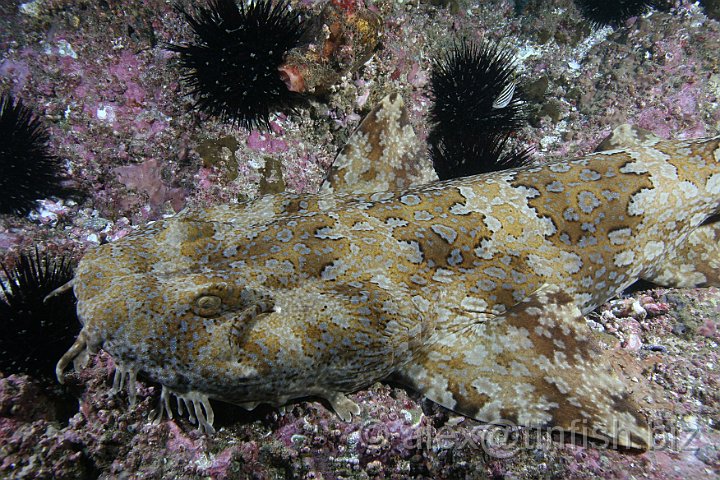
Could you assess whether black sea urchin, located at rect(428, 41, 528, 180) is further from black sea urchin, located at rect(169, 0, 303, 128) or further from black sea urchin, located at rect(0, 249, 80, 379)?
black sea urchin, located at rect(0, 249, 80, 379)

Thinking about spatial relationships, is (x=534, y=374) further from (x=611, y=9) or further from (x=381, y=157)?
(x=611, y=9)

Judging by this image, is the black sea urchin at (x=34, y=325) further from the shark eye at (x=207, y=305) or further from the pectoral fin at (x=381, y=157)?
the pectoral fin at (x=381, y=157)

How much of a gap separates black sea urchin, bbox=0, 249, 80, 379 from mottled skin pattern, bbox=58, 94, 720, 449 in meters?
0.96

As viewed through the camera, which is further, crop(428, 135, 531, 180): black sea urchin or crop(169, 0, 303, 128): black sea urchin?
crop(428, 135, 531, 180): black sea urchin

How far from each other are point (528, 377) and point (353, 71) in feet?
14.9

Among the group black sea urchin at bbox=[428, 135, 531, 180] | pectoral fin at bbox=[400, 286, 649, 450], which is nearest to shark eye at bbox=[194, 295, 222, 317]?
pectoral fin at bbox=[400, 286, 649, 450]

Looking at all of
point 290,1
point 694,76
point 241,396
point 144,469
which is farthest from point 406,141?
point 694,76

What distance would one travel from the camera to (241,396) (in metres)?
3.19

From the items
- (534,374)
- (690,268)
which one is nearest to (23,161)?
(534,374)

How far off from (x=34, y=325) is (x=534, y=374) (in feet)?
15.5

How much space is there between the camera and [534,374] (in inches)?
153

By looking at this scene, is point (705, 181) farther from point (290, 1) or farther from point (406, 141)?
point (290, 1)

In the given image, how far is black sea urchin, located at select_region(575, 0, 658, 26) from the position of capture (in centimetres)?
830

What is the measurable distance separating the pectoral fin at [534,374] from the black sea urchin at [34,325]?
130 inches
